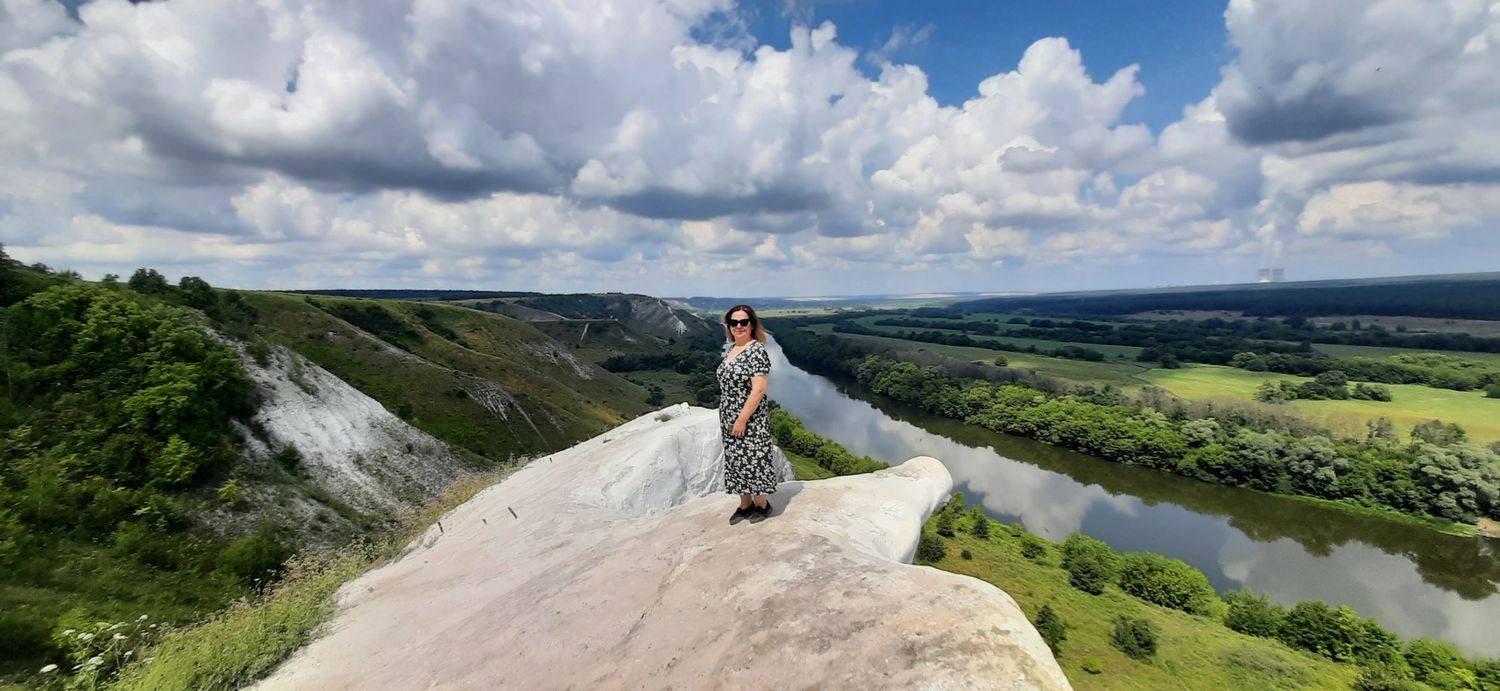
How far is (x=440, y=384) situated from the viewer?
51.6m

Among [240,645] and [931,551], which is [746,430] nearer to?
[240,645]

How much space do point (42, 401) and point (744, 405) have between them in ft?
99.6

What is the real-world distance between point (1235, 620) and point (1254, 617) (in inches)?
39.5

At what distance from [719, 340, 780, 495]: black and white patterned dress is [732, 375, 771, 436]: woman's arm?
3.6 inches

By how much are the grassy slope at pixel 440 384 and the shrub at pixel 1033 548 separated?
41.1m

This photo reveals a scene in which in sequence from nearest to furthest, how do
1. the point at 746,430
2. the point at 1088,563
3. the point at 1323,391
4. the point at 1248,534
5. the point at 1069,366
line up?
the point at 746,430 → the point at 1088,563 → the point at 1248,534 → the point at 1323,391 → the point at 1069,366

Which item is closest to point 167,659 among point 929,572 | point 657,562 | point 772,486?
point 657,562

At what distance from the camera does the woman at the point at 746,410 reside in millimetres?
7996

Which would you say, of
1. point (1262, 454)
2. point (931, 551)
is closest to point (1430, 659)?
point (931, 551)

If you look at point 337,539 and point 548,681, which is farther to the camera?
point 337,539

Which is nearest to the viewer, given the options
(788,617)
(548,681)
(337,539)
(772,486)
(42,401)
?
(788,617)

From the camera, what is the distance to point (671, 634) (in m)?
6.35

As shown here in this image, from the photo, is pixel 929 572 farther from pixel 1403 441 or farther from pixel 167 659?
→ pixel 1403 441

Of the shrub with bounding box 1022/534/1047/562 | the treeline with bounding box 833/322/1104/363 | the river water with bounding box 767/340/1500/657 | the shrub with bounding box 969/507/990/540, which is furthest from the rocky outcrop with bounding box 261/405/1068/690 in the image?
the treeline with bounding box 833/322/1104/363
